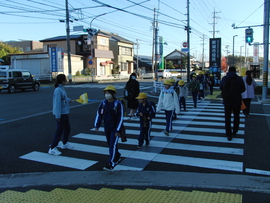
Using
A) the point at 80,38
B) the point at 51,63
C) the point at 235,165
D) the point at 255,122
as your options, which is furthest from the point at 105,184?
the point at 80,38

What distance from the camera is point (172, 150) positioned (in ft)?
21.1

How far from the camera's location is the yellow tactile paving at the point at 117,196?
3697 mm

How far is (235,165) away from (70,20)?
30508mm

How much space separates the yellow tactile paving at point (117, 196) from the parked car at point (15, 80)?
64.4 ft

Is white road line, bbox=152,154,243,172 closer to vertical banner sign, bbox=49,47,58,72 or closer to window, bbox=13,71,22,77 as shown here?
window, bbox=13,71,22,77

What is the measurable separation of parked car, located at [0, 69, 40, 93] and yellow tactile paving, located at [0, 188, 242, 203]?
1963 cm

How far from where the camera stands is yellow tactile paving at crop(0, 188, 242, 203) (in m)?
3.70

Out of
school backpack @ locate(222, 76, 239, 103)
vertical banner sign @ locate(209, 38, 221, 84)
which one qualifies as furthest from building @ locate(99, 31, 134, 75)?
school backpack @ locate(222, 76, 239, 103)

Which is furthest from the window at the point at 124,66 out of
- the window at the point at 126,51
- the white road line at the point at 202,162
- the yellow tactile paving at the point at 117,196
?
the yellow tactile paving at the point at 117,196

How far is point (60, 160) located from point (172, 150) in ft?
8.47

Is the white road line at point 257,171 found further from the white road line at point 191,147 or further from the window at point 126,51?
the window at point 126,51

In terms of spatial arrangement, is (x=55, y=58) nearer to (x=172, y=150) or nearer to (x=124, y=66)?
(x=124, y=66)

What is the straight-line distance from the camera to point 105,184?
446 centimetres

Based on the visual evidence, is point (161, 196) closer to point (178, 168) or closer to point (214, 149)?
point (178, 168)
